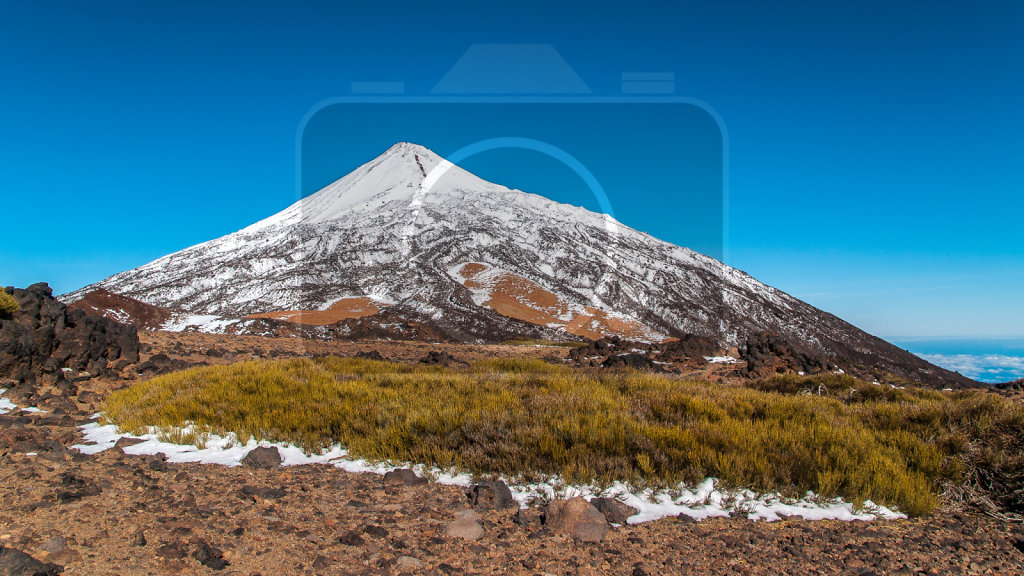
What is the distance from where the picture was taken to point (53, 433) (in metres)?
Result: 6.10

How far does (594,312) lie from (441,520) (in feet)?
193

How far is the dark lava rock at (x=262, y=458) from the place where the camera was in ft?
17.1

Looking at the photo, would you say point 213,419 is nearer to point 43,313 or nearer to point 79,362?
point 79,362

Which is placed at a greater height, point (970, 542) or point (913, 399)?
point (913, 399)

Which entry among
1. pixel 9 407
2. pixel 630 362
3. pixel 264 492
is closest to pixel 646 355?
pixel 630 362

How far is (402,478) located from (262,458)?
1.64m

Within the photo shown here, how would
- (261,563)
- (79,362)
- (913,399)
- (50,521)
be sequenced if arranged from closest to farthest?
(261,563), (50,521), (913,399), (79,362)

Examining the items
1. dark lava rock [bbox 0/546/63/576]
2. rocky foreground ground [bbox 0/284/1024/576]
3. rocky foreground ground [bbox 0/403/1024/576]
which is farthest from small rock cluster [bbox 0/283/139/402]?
dark lava rock [bbox 0/546/63/576]

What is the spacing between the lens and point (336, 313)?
166 ft

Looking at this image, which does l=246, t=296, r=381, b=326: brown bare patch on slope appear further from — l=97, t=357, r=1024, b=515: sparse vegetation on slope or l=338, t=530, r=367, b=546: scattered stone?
l=338, t=530, r=367, b=546: scattered stone

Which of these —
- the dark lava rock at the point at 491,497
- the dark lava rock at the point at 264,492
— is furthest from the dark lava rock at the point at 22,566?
the dark lava rock at the point at 491,497

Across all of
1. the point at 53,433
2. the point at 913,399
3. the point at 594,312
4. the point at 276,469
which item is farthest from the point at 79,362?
the point at 594,312

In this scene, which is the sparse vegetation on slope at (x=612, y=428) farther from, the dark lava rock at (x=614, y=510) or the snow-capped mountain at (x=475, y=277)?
the snow-capped mountain at (x=475, y=277)

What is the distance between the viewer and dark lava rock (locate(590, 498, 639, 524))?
12.8 ft
